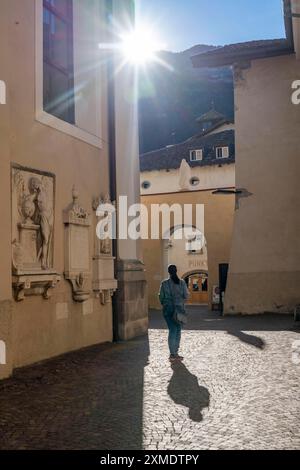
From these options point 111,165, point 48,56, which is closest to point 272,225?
point 111,165

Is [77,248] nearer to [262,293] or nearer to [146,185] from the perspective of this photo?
[262,293]

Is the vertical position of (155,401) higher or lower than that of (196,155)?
lower

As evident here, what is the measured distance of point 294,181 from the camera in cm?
1811

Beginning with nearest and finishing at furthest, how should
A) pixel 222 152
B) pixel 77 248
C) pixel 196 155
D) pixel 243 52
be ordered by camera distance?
pixel 77 248, pixel 243 52, pixel 222 152, pixel 196 155

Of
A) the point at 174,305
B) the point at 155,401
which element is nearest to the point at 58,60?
the point at 174,305

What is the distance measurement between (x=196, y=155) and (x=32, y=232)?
103 feet

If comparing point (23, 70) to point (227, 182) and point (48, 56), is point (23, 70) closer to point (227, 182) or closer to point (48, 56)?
point (48, 56)

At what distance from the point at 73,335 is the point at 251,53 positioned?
12266 millimetres

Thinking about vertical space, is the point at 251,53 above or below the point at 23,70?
above

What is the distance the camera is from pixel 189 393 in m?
6.52

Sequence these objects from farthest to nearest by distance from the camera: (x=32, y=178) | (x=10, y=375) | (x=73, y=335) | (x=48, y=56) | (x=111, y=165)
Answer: (x=111, y=165)
(x=48, y=56)
(x=73, y=335)
(x=32, y=178)
(x=10, y=375)

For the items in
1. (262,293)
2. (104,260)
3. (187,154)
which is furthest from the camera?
(187,154)

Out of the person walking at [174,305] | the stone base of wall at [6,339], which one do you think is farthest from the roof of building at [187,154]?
the stone base of wall at [6,339]

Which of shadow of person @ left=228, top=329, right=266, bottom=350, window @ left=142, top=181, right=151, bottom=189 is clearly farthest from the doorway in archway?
shadow of person @ left=228, top=329, right=266, bottom=350
